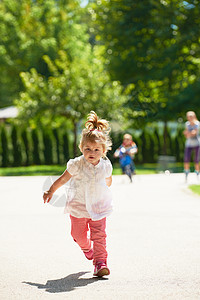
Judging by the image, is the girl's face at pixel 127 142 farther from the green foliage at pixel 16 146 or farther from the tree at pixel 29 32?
the tree at pixel 29 32

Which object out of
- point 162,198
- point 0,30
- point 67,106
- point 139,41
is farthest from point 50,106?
point 0,30

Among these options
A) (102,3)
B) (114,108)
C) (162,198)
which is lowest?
(162,198)

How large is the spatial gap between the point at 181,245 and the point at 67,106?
61.9 feet

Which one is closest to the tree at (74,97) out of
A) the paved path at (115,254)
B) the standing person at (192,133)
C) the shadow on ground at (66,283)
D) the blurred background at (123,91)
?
the blurred background at (123,91)

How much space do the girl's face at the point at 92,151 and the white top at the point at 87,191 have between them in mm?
74

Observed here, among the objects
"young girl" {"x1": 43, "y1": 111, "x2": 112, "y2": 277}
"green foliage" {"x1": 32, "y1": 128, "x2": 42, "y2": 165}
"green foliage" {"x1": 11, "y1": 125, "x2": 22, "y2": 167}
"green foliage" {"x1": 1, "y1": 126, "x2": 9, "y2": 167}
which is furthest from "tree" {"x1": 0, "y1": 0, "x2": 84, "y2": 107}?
"young girl" {"x1": 43, "y1": 111, "x2": 112, "y2": 277}

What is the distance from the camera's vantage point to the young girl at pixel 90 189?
5.36m

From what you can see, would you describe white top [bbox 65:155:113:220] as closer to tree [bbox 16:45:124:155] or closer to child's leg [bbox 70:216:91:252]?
child's leg [bbox 70:216:91:252]

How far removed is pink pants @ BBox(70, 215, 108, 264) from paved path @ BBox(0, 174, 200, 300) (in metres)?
0.21

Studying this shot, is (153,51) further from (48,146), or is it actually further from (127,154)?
(127,154)

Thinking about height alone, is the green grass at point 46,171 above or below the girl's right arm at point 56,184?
below

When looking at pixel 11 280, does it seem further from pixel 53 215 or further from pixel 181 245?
pixel 53 215

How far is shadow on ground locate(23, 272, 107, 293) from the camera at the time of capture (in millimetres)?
4734

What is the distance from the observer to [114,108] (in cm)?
2453
